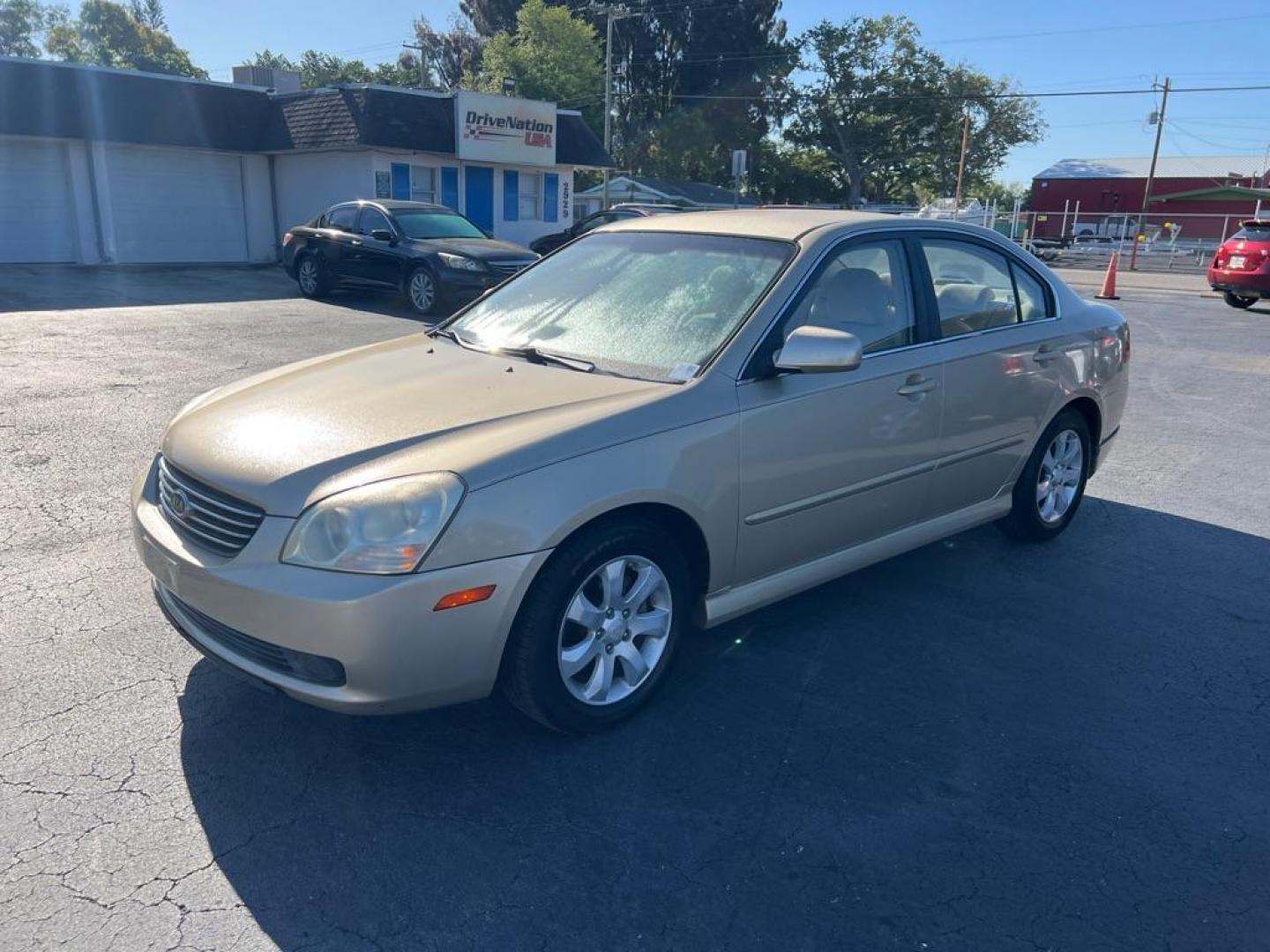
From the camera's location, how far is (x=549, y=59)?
4962 cm

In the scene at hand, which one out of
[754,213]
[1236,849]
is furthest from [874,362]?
[1236,849]

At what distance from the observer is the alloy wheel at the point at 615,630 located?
10.2 feet

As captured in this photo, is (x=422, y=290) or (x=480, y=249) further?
(x=480, y=249)

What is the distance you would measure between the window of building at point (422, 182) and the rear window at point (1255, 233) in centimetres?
1684

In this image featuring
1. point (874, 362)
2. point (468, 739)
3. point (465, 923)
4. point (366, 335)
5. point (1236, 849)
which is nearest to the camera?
point (465, 923)

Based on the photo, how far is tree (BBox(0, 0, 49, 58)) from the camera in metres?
71.1

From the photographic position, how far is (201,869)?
2584mm

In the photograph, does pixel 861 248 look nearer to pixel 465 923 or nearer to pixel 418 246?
pixel 465 923

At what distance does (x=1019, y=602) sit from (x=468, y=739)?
8.65ft

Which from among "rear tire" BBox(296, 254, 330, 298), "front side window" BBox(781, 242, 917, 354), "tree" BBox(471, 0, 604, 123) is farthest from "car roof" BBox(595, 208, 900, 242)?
"tree" BBox(471, 0, 604, 123)

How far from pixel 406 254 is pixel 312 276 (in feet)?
9.02

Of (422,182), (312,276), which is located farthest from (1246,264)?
(422,182)

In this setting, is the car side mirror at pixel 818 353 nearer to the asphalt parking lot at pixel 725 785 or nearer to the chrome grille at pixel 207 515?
the asphalt parking lot at pixel 725 785

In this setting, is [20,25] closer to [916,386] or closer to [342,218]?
[342,218]
